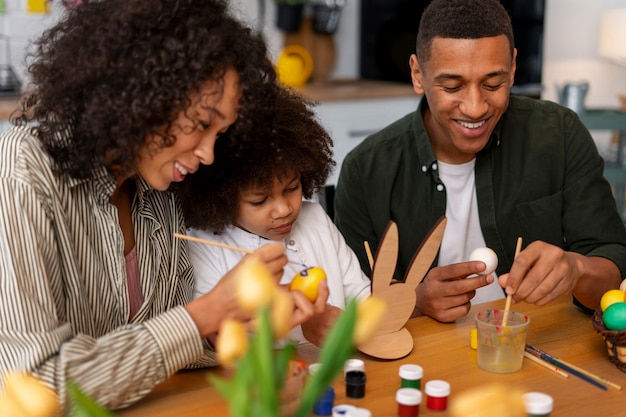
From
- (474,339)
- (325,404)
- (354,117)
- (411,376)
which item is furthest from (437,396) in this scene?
(354,117)

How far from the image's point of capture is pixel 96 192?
52.2 inches

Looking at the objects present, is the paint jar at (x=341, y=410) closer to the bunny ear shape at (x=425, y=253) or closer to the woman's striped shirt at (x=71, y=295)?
the woman's striped shirt at (x=71, y=295)

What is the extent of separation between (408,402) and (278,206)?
580 millimetres

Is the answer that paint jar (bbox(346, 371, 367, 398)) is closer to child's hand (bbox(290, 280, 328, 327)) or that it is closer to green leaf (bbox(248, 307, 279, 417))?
child's hand (bbox(290, 280, 328, 327))

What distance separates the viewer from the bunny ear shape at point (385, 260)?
1396 millimetres

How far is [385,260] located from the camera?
1.42 meters

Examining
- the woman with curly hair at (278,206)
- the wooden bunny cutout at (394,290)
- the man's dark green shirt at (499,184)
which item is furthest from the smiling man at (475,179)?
the wooden bunny cutout at (394,290)

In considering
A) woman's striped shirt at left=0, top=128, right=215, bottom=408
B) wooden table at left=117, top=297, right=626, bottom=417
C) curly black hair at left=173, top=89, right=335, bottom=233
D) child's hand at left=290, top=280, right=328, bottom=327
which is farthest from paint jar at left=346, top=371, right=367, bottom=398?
curly black hair at left=173, top=89, right=335, bottom=233

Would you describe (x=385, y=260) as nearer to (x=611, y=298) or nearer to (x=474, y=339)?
(x=474, y=339)

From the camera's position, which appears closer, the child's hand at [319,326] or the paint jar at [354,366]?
the paint jar at [354,366]

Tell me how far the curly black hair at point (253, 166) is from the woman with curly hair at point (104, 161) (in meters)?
0.22

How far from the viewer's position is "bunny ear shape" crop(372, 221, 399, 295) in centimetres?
140

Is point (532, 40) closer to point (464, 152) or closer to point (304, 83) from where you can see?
point (304, 83)

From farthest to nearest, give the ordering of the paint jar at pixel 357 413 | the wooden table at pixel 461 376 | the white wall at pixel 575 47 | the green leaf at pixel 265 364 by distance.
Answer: the white wall at pixel 575 47
the wooden table at pixel 461 376
the paint jar at pixel 357 413
the green leaf at pixel 265 364
